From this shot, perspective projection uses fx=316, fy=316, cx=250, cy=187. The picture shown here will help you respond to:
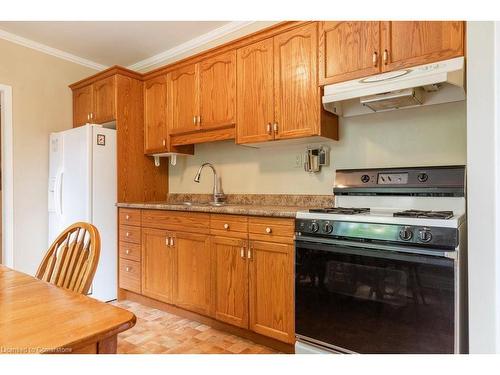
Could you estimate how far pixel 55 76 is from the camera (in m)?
3.43

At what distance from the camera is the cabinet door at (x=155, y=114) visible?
122 inches

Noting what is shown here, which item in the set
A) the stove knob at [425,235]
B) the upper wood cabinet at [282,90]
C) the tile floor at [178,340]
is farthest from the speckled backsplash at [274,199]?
the tile floor at [178,340]

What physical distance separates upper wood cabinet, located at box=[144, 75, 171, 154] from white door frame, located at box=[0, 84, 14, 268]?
4.19 ft

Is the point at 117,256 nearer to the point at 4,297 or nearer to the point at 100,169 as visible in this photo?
the point at 100,169

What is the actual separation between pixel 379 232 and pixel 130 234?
7.33 feet

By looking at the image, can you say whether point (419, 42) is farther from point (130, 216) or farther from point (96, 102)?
point (96, 102)

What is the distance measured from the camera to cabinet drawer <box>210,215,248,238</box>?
214cm

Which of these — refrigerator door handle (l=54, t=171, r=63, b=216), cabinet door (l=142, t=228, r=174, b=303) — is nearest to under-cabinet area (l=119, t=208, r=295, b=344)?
cabinet door (l=142, t=228, r=174, b=303)

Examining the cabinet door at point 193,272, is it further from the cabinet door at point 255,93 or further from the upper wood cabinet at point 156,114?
the upper wood cabinet at point 156,114

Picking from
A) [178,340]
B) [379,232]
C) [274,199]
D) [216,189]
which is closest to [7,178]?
[216,189]

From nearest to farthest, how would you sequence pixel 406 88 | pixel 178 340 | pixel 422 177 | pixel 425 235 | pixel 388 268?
pixel 425 235 < pixel 388 268 < pixel 406 88 < pixel 422 177 < pixel 178 340

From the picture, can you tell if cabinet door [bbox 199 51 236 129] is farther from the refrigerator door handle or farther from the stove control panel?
the refrigerator door handle

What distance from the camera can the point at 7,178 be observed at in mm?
3062
